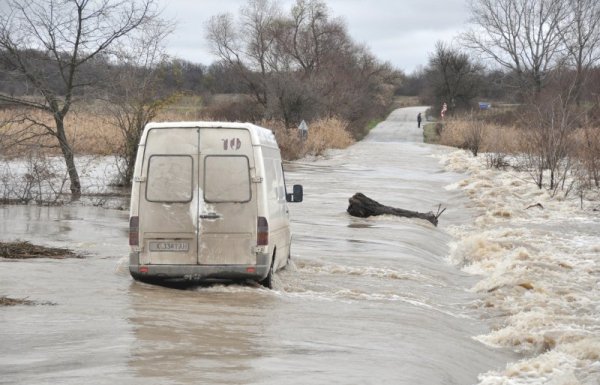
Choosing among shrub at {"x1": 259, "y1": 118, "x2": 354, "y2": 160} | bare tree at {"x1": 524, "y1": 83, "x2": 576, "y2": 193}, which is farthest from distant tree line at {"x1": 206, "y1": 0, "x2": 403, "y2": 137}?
bare tree at {"x1": 524, "y1": 83, "x2": 576, "y2": 193}

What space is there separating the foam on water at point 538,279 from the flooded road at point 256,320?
393 mm

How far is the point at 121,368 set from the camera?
7207 mm

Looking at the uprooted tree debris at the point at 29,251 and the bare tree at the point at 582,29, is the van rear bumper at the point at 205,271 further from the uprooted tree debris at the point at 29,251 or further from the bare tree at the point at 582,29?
the bare tree at the point at 582,29

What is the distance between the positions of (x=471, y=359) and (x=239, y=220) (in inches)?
133

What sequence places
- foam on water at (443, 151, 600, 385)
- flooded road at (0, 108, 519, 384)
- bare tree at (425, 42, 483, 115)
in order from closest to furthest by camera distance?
flooded road at (0, 108, 519, 384), foam on water at (443, 151, 600, 385), bare tree at (425, 42, 483, 115)

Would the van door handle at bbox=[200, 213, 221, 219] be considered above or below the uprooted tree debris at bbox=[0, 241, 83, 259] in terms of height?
above

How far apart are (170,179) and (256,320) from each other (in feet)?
7.70

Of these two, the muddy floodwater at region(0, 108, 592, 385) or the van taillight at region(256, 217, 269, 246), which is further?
the van taillight at region(256, 217, 269, 246)

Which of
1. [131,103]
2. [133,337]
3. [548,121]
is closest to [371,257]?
[133,337]

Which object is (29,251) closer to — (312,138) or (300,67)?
(312,138)

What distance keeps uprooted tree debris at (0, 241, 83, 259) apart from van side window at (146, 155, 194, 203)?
4.02 metres

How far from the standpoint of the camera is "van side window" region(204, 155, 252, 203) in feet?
36.0

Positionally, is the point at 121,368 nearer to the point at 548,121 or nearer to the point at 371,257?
the point at 371,257

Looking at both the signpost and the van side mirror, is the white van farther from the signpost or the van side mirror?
the signpost
